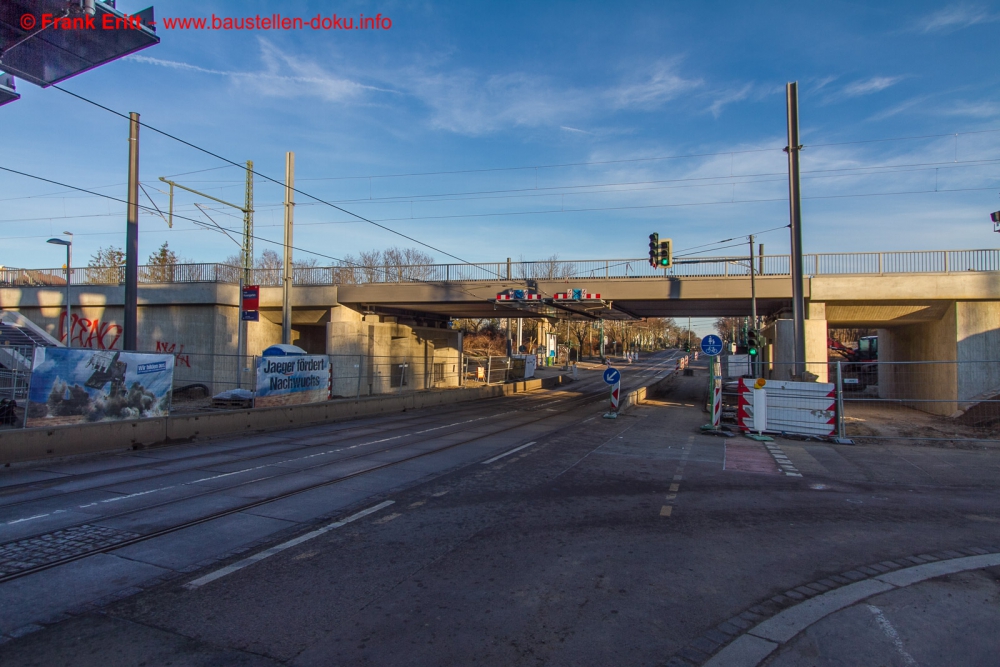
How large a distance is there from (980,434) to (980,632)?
14588mm

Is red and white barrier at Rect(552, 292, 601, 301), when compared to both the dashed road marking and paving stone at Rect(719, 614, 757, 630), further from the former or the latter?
paving stone at Rect(719, 614, 757, 630)

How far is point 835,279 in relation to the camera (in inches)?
930

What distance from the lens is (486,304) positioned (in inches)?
1262

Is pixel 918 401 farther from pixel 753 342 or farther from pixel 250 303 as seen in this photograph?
pixel 250 303

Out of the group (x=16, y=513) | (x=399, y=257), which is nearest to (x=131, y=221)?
(x=16, y=513)

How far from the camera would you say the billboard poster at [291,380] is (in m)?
17.4

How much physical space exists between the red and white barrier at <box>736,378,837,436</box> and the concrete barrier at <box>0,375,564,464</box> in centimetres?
1255

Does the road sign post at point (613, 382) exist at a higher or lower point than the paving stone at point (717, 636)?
higher

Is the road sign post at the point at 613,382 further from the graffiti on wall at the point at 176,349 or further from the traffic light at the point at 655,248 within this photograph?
the graffiti on wall at the point at 176,349

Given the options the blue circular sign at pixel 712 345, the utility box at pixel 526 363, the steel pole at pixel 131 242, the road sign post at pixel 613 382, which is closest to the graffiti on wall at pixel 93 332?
the steel pole at pixel 131 242

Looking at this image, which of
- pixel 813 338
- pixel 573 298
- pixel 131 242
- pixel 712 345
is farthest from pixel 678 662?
pixel 813 338

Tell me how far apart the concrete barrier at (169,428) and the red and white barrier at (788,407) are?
12.5 m

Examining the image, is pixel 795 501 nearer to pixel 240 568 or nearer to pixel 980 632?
pixel 980 632

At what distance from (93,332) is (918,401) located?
37004 millimetres
